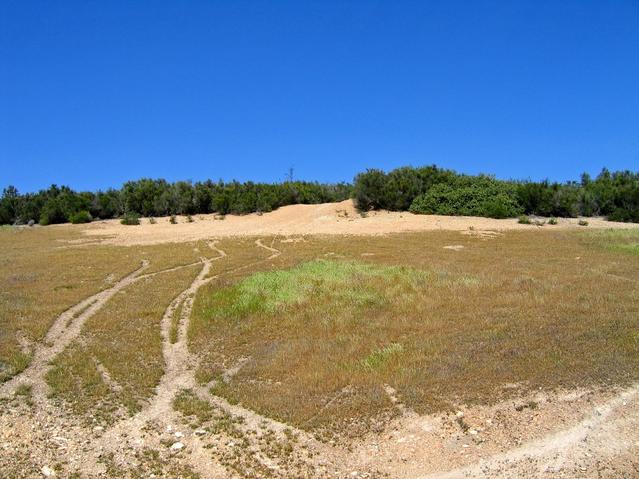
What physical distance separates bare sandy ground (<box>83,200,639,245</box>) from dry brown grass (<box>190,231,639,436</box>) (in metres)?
17.2

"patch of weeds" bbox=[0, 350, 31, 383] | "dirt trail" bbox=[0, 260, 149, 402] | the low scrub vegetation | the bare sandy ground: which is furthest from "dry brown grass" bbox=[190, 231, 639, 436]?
the low scrub vegetation

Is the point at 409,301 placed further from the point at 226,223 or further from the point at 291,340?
the point at 226,223

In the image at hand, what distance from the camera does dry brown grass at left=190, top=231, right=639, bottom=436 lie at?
10.4 metres

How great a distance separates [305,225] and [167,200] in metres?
20.4

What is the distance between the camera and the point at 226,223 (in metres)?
49.7

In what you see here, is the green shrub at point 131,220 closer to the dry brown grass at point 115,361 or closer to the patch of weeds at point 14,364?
the dry brown grass at point 115,361

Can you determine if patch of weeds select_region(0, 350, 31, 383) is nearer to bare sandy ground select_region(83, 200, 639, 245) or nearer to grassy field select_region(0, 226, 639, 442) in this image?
grassy field select_region(0, 226, 639, 442)

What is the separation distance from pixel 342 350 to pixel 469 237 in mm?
22272

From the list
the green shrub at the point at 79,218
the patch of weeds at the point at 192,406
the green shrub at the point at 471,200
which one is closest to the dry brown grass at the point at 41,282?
the patch of weeds at the point at 192,406

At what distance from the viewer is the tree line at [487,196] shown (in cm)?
4488

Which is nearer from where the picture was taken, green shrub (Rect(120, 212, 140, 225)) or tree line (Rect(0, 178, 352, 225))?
green shrub (Rect(120, 212, 140, 225))

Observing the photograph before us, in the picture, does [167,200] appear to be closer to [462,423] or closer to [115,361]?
[115,361]

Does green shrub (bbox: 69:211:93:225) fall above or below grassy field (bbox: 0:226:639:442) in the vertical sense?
above

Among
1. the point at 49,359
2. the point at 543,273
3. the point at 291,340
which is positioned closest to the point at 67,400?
the point at 49,359
